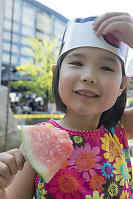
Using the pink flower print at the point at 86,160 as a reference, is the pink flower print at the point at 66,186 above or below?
below

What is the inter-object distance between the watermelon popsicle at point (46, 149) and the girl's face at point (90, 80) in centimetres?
19

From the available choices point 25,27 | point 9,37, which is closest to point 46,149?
point 9,37

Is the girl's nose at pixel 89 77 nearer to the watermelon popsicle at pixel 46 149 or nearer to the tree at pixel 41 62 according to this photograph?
the watermelon popsicle at pixel 46 149

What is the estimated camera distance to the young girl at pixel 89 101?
33.1 inches

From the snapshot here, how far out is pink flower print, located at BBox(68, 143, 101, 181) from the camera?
912 millimetres

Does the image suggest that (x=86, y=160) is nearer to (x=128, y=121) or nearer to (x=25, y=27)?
(x=128, y=121)

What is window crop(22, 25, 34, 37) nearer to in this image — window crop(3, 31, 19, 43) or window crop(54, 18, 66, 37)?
window crop(3, 31, 19, 43)

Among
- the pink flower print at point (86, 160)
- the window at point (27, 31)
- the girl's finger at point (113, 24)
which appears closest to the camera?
the girl's finger at point (113, 24)

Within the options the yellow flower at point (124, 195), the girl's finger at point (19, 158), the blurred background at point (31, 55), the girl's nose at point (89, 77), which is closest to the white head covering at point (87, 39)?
the girl's nose at point (89, 77)

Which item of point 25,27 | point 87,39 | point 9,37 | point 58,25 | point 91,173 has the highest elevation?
point 58,25

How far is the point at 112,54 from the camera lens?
0.89 meters

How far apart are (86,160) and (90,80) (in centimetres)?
39

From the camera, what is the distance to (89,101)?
33.5 inches

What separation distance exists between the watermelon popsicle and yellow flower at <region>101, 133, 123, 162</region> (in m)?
0.35
